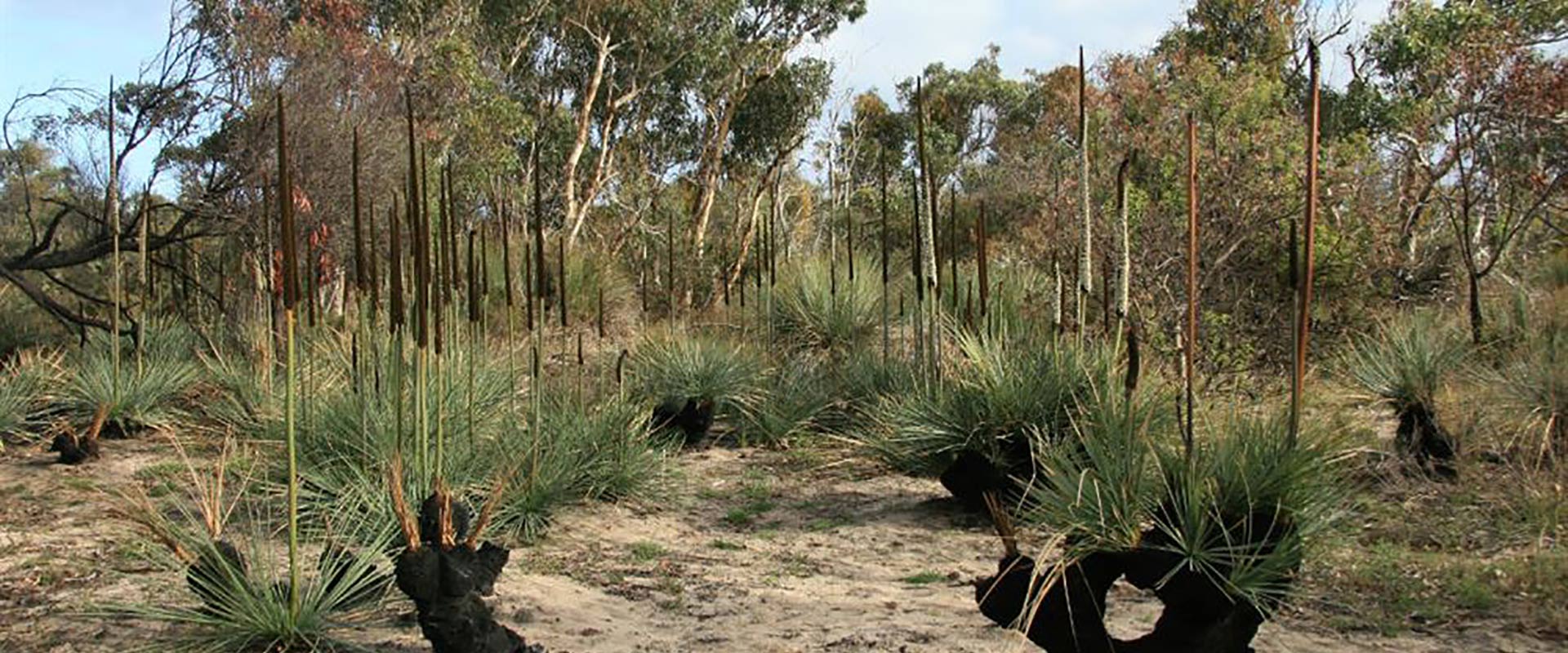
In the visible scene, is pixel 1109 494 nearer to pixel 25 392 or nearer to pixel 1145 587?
pixel 1145 587

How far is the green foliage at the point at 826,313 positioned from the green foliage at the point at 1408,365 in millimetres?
5084

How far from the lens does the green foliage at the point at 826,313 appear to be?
13.0m

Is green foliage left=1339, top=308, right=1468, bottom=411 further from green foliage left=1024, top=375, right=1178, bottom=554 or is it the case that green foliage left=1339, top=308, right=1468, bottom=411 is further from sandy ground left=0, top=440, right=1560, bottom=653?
green foliage left=1024, top=375, right=1178, bottom=554

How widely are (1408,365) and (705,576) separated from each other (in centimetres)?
481

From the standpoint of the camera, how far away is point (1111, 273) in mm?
12953

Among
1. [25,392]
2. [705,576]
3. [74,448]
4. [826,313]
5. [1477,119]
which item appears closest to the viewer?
[705,576]

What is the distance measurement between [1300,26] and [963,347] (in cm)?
1694

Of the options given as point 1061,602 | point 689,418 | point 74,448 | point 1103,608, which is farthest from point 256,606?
point 689,418

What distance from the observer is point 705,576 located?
19.4 feet

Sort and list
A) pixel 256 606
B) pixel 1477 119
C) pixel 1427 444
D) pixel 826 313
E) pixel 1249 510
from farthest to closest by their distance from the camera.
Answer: pixel 1477 119 → pixel 826 313 → pixel 1427 444 → pixel 256 606 → pixel 1249 510

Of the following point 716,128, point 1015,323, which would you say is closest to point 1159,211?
point 1015,323

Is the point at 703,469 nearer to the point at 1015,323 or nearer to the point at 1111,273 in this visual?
the point at 1015,323

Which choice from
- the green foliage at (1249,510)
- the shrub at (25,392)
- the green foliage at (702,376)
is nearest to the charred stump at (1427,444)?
the green foliage at (1249,510)

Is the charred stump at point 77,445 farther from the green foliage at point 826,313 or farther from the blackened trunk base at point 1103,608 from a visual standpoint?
the blackened trunk base at point 1103,608
